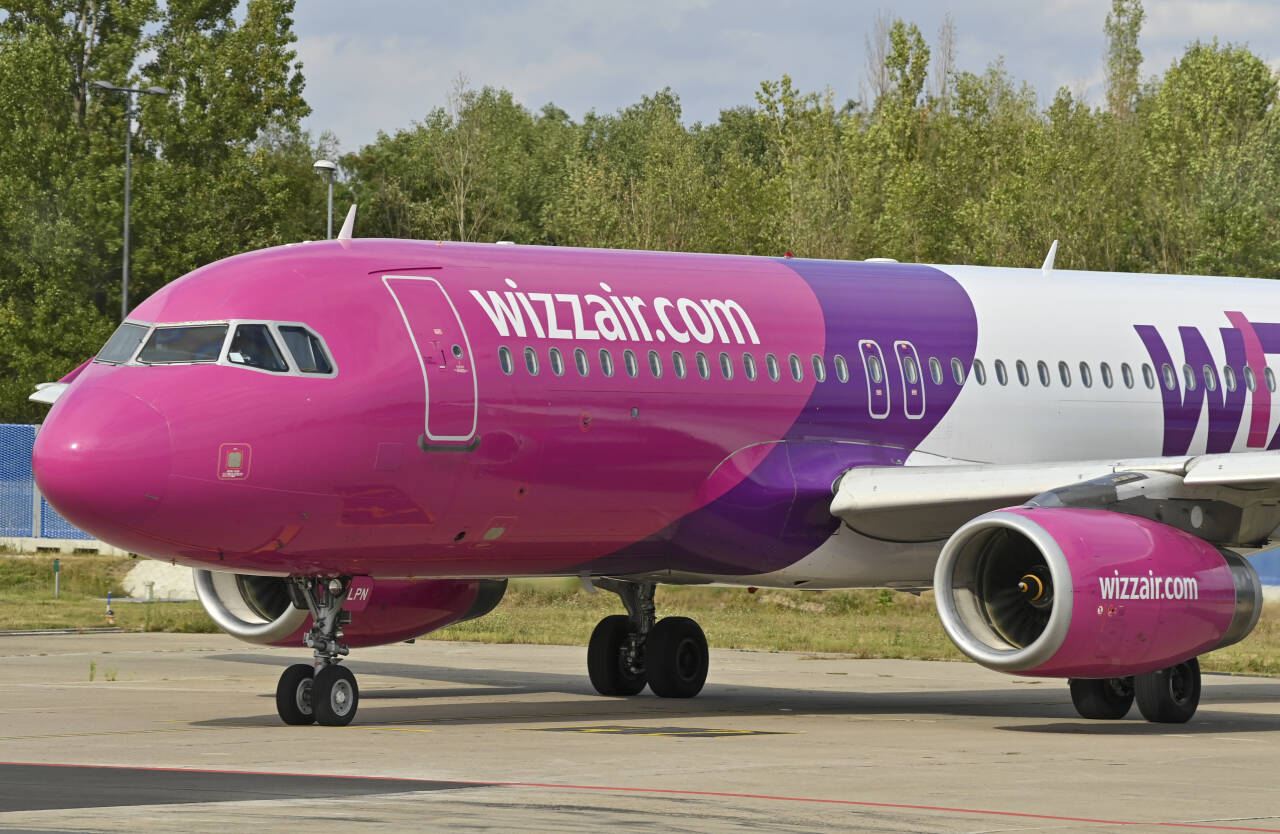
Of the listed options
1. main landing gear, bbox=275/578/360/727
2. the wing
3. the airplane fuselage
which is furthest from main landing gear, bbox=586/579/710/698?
main landing gear, bbox=275/578/360/727

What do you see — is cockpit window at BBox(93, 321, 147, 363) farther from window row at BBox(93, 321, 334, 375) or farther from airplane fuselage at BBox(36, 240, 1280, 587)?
airplane fuselage at BBox(36, 240, 1280, 587)

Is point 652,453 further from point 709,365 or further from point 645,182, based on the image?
point 645,182

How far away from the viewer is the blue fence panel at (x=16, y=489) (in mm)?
49344

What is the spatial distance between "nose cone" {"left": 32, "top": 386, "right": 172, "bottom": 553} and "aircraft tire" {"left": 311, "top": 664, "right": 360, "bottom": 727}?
87.7 inches

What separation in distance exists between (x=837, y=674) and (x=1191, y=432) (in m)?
6.02

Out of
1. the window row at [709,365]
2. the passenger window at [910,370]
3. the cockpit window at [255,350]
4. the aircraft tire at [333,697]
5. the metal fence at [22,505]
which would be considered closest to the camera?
the cockpit window at [255,350]

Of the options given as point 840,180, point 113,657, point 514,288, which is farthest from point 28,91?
point 514,288

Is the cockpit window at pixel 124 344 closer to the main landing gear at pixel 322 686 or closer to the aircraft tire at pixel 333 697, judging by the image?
the main landing gear at pixel 322 686

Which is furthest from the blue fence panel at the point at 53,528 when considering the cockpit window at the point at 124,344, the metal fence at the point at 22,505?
the cockpit window at the point at 124,344

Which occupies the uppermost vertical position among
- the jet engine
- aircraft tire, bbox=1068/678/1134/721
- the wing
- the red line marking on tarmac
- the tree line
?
the tree line

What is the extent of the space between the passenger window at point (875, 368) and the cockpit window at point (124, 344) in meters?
7.33

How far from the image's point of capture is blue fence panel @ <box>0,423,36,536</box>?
49344 millimetres

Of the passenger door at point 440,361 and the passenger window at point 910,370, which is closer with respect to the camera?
the passenger door at point 440,361

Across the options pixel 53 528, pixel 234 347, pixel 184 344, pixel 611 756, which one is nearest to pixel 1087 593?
pixel 611 756
